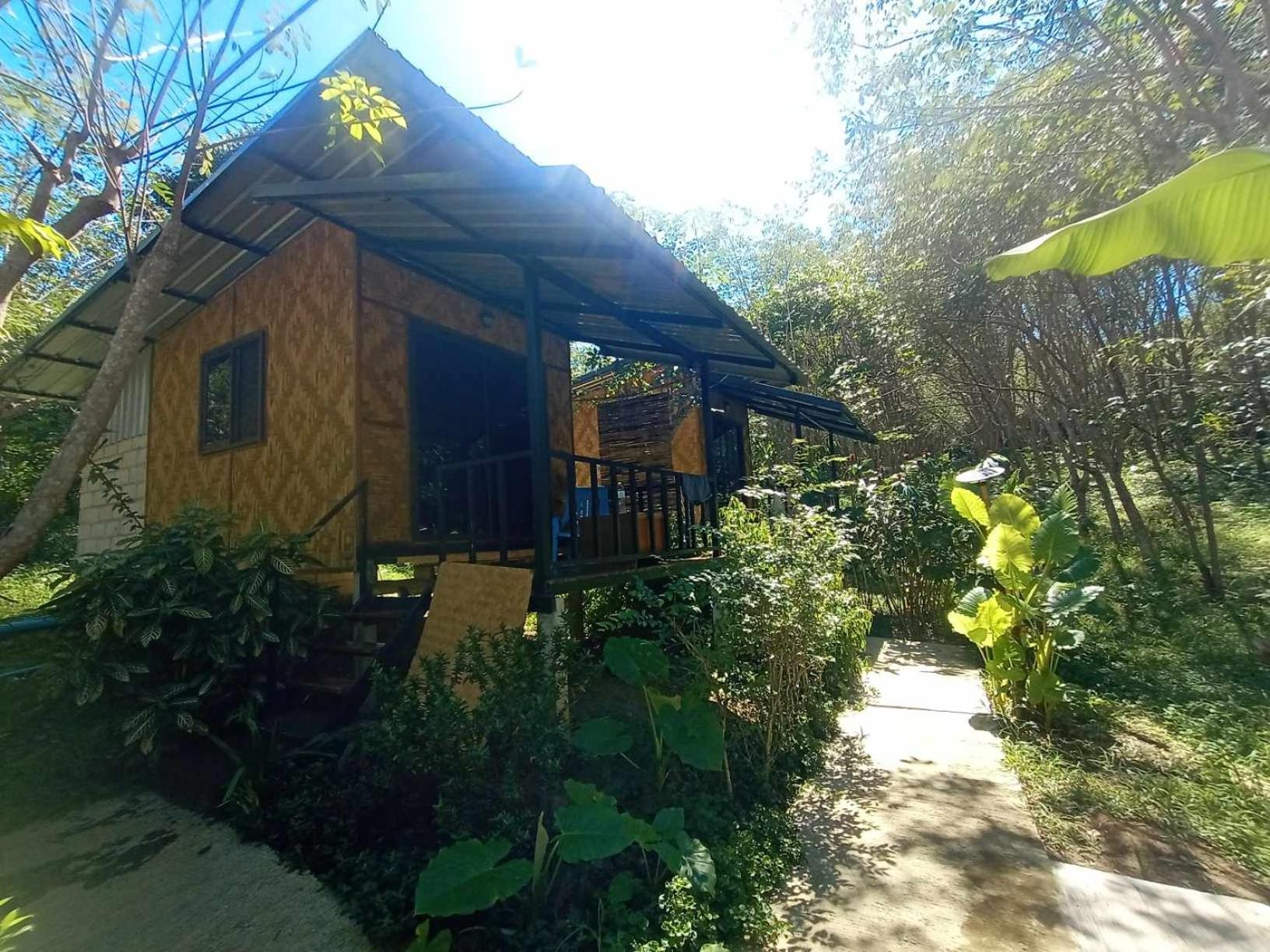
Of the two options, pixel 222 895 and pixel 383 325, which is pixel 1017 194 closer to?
pixel 383 325

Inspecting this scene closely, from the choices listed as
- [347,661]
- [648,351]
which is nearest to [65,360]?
[347,661]

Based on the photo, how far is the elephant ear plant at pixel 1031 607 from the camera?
4391 mm

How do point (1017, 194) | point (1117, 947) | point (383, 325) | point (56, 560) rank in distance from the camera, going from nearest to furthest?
point (1117, 947) < point (383, 325) < point (1017, 194) < point (56, 560)

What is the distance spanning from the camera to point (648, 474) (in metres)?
5.88

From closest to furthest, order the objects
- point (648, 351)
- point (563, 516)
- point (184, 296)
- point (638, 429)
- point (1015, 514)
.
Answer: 1. point (1015, 514)
2. point (184, 296)
3. point (563, 516)
4. point (648, 351)
5. point (638, 429)

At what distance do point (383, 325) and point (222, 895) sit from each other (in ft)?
13.8

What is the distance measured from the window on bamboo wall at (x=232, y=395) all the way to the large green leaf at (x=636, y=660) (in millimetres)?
4315

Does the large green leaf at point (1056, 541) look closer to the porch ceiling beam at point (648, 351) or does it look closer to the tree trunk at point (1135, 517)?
the porch ceiling beam at point (648, 351)

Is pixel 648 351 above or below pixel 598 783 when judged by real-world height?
above

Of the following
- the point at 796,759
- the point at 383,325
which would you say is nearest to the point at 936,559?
the point at 796,759

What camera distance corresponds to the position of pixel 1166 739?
4.15m

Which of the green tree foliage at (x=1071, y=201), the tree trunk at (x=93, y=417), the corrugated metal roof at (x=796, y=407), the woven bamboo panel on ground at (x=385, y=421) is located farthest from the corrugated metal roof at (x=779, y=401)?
the tree trunk at (x=93, y=417)

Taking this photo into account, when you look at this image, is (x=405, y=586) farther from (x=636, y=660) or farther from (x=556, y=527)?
(x=636, y=660)

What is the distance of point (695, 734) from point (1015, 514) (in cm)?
374
